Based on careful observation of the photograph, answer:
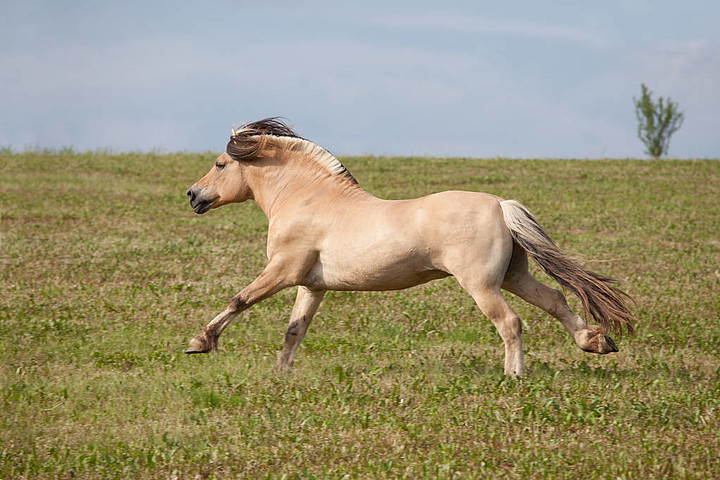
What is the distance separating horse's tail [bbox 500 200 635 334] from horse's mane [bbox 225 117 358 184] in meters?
1.97

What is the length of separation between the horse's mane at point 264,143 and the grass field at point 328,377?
2219 mm

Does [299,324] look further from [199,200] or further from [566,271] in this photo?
[566,271]

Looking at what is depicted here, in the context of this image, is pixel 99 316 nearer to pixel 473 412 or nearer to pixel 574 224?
pixel 473 412

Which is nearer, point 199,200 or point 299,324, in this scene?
point 299,324

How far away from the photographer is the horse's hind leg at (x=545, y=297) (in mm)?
7539

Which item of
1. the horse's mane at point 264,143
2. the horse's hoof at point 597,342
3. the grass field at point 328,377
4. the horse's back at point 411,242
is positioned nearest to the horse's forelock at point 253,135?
the horse's mane at point 264,143

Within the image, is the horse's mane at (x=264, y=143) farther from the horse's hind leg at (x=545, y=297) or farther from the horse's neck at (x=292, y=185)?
the horse's hind leg at (x=545, y=297)

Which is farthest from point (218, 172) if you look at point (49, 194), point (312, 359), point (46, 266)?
point (49, 194)

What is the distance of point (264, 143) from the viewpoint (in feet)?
28.0

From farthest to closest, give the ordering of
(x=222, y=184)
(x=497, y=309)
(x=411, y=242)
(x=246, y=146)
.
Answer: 1. (x=222, y=184)
2. (x=246, y=146)
3. (x=411, y=242)
4. (x=497, y=309)

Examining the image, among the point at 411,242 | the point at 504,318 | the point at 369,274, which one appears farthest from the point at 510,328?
the point at 369,274

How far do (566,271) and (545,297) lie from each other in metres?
0.34

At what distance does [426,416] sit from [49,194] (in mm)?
19968

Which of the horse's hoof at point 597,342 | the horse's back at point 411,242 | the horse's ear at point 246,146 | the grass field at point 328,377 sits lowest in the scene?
the grass field at point 328,377
